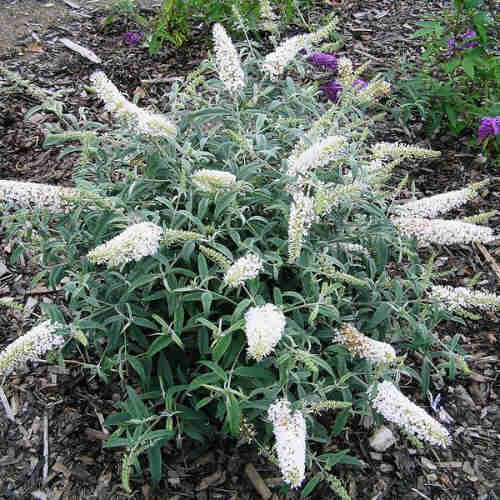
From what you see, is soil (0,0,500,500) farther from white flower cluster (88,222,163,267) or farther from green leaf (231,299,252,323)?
green leaf (231,299,252,323)

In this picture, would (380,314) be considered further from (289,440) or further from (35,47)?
(35,47)

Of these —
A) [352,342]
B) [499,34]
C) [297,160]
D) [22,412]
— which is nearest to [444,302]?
[352,342]

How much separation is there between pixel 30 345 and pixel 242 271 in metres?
1.05

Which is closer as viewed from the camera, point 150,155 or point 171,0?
point 150,155

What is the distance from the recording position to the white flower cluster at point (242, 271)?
2275 millimetres

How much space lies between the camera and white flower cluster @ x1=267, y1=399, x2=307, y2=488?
84.2 inches

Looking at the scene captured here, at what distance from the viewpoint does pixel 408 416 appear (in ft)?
7.81

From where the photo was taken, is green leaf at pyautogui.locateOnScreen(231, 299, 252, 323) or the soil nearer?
green leaf at pyautogui.locateOnScreen(231, 299, 252, 323)

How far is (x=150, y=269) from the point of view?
2832mm

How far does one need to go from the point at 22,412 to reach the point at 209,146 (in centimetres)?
201

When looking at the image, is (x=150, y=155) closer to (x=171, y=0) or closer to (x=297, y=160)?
(x=297, y=160)

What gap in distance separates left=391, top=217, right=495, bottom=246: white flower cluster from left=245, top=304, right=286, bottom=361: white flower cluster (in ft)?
3.03

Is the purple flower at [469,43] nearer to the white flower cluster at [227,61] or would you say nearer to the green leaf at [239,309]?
the white flower cluster at [227,61]

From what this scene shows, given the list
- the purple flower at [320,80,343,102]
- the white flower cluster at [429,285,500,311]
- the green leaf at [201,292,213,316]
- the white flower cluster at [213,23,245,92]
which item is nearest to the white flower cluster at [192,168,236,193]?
the green leaf at [201,292,213,316]
